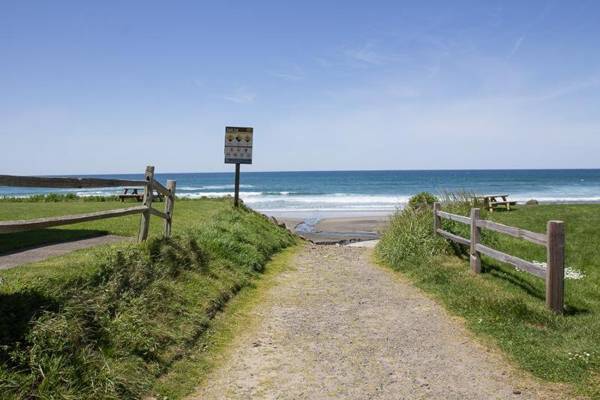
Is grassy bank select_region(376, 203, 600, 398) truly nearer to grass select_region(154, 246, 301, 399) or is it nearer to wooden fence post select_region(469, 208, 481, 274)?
wooden fence post select_region(469, 208, 481, 274)

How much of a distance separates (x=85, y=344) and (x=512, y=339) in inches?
186

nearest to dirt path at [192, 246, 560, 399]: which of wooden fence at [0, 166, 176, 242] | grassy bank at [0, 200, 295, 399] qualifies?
grassy bank at [0, 200, 295, 399]

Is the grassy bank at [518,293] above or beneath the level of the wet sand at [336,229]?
above

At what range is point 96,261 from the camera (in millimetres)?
6387

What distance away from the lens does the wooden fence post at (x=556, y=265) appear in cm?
665

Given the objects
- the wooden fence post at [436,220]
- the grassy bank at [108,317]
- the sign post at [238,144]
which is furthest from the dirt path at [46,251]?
the wooden fence post at [436,220]

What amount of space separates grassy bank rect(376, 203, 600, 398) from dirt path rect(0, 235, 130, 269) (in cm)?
631

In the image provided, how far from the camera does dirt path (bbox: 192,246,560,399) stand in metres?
4.67

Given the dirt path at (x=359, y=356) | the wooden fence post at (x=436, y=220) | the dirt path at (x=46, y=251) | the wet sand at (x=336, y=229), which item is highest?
the wooden fence post at (x=436, y=220)

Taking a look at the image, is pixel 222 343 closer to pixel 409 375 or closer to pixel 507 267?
pixel 409 375

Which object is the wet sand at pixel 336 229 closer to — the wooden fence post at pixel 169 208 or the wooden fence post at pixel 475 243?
the wooden fence post at pixel 475 243

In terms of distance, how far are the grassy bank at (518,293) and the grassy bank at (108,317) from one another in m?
3.68

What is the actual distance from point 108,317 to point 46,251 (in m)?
4.09

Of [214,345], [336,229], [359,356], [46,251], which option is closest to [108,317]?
[214,345]
